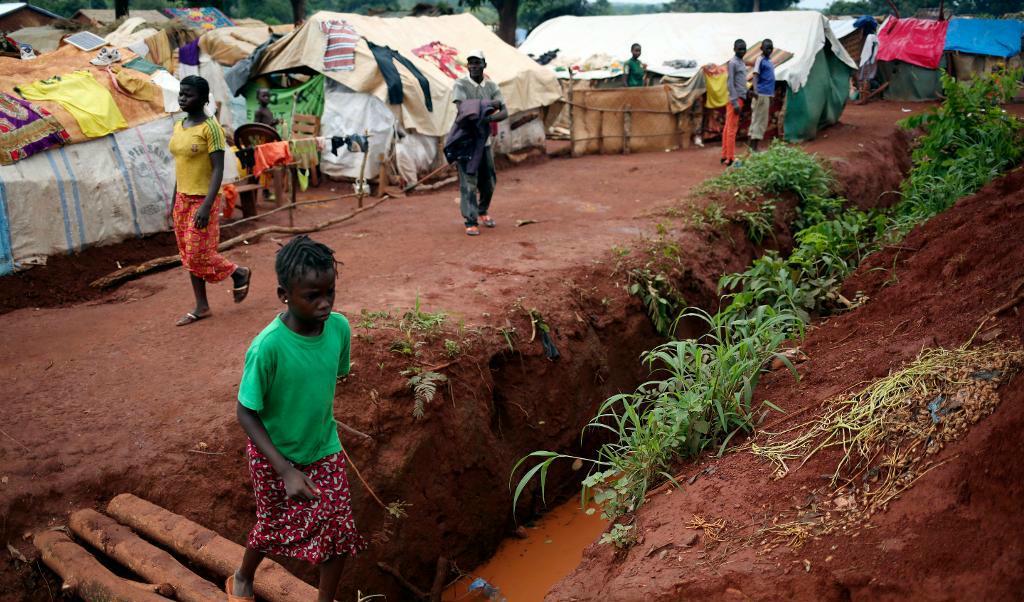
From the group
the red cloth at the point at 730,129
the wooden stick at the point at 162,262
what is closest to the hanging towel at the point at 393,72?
the wooden stick at the point at 162,262

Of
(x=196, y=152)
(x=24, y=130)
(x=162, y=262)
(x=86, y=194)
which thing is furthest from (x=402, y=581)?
(x=24, y=130)

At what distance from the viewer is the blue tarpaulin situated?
1828 centimetres

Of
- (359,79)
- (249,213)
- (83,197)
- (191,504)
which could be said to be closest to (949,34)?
(359,79)

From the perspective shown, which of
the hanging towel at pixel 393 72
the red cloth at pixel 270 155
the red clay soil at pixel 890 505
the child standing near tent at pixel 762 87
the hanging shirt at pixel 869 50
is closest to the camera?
the red clay soil at pixel 890 505

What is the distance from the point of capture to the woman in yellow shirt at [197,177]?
4895 millimetres

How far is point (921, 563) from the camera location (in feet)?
8.02

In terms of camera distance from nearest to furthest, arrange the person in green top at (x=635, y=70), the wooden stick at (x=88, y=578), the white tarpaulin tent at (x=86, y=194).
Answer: the wooden stick at (x=88, y=578)
the white tarpaulin tent at (x=86, y=194)
the person in green top at (x=635, y=70)

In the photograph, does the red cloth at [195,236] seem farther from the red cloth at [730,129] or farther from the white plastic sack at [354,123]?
the red cloth at [730,129]

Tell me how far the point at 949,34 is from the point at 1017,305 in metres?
18.7

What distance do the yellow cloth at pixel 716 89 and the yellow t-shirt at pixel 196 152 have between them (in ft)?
35.8

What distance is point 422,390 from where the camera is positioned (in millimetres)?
4715

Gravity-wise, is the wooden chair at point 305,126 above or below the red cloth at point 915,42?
below

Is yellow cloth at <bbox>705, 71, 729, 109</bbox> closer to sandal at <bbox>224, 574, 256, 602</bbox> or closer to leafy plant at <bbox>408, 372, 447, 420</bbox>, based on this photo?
leafy plant at <bbox>408, 372, 447, 420</bbox>

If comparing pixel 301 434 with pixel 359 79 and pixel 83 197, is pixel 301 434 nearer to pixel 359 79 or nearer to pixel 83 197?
pixel 83 197
